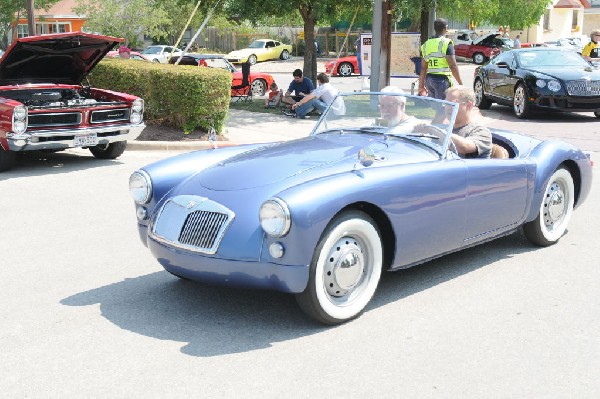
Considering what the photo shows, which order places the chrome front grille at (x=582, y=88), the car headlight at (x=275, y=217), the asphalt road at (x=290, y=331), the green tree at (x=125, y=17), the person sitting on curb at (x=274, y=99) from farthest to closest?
the green tree at (x=125, y=17) → the person sitting on curb at (x=274, y=99) → the chrome front grille at (x=582, y=88) → the car headlight at (x=275, y=217) → the asphalt road at (x=290, y=331)

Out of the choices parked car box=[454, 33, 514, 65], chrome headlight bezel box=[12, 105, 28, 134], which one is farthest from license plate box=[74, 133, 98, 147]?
parked car box=[454, 33, 514, 65]

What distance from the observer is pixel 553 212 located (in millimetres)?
6484

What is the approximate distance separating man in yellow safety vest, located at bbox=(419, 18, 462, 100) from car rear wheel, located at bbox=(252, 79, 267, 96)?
30.0 ft

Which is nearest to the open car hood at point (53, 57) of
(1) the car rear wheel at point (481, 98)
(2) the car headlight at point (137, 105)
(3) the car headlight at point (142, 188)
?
(2) the car headlight at point (137, 105)

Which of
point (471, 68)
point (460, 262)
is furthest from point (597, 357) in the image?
point (471, 68)

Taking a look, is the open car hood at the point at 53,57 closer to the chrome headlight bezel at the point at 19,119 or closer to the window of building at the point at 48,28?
the chrome headlight bezel at the point at 19,119

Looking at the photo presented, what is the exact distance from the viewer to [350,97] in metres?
6.32

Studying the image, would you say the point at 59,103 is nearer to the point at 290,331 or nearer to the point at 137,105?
the point at 137,105

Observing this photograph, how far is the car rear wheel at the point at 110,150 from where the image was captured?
1135 centimetres

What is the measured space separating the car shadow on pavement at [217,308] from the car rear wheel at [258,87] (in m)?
15.8

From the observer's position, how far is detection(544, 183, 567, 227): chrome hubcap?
6434 millimetres

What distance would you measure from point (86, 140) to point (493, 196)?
6435 millimetres

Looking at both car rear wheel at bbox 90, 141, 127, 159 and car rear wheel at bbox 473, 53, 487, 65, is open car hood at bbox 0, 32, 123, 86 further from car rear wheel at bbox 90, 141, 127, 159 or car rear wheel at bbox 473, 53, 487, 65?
car rear wheel at bbox 473, 53, 487, 65

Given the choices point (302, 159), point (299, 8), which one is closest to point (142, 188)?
point (302, 159)
